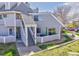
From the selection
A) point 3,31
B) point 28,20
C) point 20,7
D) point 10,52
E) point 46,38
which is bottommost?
point 10,52

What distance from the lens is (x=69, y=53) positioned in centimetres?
303

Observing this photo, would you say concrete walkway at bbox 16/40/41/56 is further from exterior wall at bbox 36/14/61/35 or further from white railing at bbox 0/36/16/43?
exterior wall at bbox 36/14/61/35

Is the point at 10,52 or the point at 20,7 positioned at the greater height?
the point at 20,7

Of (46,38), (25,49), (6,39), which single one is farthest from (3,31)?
(46,38)

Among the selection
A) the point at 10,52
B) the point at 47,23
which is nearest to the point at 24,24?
the point at 47,23

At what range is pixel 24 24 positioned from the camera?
3.02 m

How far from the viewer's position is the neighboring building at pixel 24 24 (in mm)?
3008

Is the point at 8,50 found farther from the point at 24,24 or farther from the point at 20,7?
the point at 20,7

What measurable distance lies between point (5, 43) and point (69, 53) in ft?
2.67

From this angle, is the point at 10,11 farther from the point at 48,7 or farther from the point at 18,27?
the point at 48,7

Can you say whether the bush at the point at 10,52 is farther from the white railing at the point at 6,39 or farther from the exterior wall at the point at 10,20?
the exterior wall at the point at 10,20

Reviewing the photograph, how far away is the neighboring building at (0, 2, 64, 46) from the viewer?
3008 mm

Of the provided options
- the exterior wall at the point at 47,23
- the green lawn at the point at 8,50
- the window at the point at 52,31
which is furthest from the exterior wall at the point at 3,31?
the window at the point at 52,31

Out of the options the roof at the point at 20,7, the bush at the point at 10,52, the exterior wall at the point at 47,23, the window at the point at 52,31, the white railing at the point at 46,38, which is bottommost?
the bush at the point at 10,52
